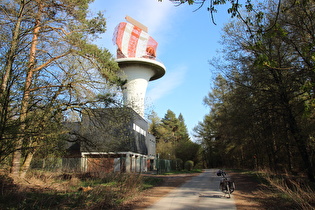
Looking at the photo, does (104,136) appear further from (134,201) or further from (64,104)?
(134,201)

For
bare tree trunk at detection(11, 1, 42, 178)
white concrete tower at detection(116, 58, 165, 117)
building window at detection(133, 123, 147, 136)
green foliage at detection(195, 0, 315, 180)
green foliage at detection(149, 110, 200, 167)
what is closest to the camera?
bare tree trunk at detection(11, 1, 42, 178)

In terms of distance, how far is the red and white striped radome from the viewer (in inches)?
1628

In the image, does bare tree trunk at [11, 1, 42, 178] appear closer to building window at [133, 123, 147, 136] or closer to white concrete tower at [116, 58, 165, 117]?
building window at [133, 123, 147, 136]

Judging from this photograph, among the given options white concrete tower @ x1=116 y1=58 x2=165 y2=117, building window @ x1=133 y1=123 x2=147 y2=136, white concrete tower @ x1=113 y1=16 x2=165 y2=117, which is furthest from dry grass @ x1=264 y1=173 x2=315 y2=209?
white concrete tower @ x1=116 y1=58 x2=165 y2=117

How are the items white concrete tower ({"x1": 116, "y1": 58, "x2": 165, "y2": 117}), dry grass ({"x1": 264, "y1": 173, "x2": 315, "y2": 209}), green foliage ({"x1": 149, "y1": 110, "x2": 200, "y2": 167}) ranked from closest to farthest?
1. dry grass ({"x1": 264, "y1": 173, "x2": 315, "y2": 209})
2. white concrete tower ({"x1": 116, "y1": 58, "x2": 165, "y2": 117})
3. green foliage ({"x1": 149, "y1": 110, "x2": 200, "y2": 167})

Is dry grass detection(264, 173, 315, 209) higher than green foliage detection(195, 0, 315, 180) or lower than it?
lower

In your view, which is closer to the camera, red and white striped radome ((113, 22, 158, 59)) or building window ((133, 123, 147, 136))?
building window ((133, 123, 147, 136))

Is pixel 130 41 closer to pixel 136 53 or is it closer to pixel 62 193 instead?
pixel 136 53

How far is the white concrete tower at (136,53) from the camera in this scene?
4141 centimetres

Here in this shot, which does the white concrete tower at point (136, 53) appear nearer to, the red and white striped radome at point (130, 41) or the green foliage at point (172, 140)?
the red and white striped radome at point (130, 41)

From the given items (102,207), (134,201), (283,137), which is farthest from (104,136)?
(283,137)

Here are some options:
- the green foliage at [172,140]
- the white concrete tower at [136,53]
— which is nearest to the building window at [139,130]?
the white concrete tower at [136,53]

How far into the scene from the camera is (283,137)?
16109 millimetres

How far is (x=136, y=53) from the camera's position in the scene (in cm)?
4234
